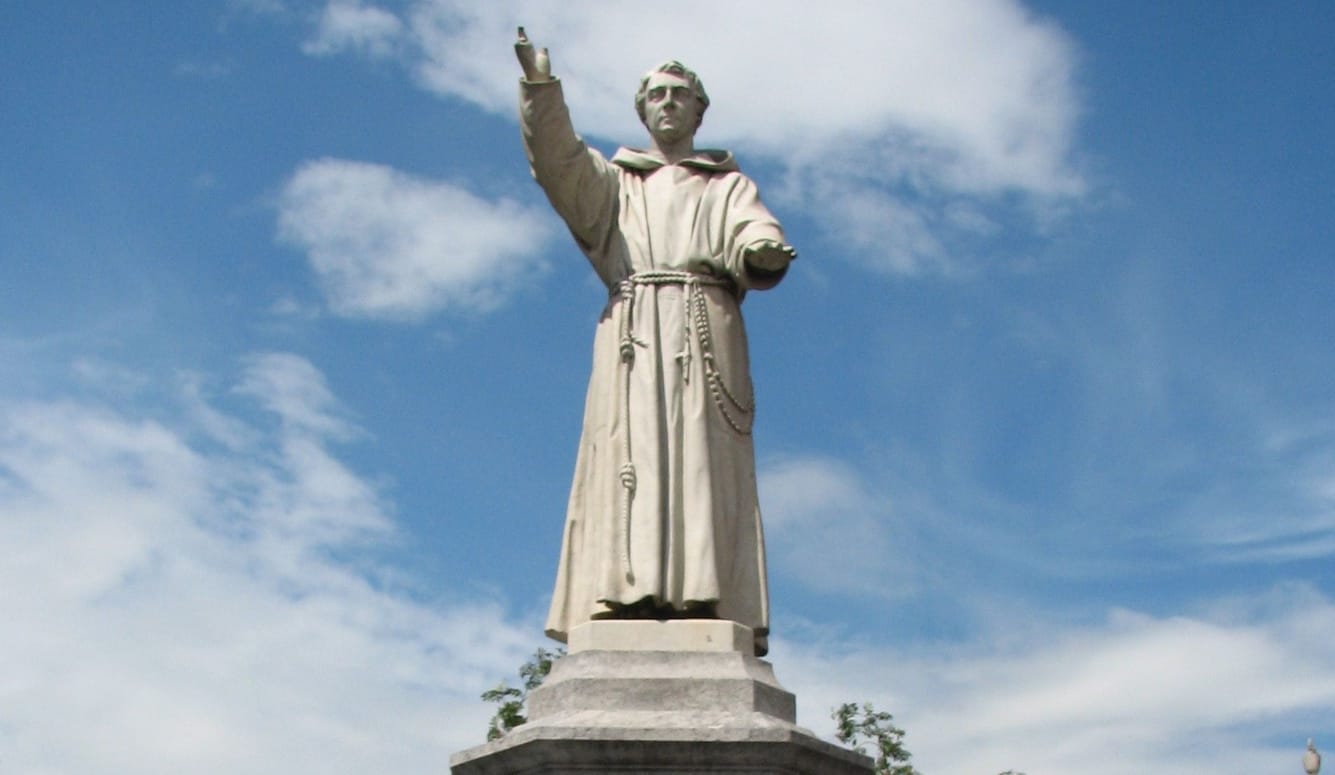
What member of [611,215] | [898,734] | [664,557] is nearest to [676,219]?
[611,215]

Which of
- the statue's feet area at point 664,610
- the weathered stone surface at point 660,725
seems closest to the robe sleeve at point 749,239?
the statue's feet area at point 664,610

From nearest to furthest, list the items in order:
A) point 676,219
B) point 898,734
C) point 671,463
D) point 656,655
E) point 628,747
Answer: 1. point 628,747
2. point 656,655
3. point 671,463
4. point 676,219
5. point 898,734

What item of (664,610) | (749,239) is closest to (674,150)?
(749,239)

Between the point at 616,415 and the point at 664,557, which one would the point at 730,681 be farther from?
the point at 616,415

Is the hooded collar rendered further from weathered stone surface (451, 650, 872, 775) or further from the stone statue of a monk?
weathered stone surface (451, 650, 872, 775)

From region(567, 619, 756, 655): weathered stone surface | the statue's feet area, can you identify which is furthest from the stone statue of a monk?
region(567, 619, 756, 655): weathered stone surface

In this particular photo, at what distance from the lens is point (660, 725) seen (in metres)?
9.06

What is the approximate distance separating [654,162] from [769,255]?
133 centimetres

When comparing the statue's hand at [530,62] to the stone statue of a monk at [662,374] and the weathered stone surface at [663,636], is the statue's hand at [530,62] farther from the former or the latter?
the weathered stone surface at [663,636]

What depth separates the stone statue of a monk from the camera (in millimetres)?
10062

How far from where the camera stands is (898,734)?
23156 millimetres

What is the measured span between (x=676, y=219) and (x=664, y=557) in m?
2.37

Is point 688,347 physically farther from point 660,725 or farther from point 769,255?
point 660,725

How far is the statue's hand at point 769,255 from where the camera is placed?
10453mm
